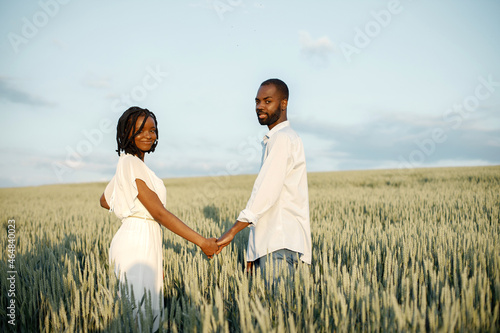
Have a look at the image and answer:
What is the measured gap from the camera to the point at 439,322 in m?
1.77

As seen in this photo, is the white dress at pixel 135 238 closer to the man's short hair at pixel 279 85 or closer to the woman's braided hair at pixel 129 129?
the woman's braided hair at pixel 129 129

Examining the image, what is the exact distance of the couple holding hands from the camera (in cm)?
214

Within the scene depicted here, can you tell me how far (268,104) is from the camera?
2348 mm

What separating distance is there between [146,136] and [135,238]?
27.0 inches

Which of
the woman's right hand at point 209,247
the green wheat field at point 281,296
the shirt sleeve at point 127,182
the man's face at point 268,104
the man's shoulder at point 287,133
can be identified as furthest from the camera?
the woman's right hand at point 209,247

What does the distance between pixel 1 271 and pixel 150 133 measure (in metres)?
2.31

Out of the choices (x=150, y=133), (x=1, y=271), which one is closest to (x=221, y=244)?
(x=150, y=133)

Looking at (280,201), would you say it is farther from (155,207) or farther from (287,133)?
(155,207)

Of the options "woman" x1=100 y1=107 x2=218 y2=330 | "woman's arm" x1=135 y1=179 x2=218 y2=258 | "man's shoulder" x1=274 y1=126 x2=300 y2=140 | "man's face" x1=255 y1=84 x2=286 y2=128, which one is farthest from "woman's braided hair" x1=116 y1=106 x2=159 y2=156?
"man's shoulder" x1=274 y1=126 x2=300 y2=140

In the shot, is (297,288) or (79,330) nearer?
(297,288)

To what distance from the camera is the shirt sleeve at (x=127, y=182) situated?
211 centimetres

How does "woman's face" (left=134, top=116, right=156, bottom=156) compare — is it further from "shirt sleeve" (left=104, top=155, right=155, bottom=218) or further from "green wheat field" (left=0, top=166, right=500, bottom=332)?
"green wheat field" (left=0, top=166, right=500, bottom=332)

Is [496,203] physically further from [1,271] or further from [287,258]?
[1,271]

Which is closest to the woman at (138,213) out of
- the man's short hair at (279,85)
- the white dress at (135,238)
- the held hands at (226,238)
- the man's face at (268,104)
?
the white dress at (135,238)
